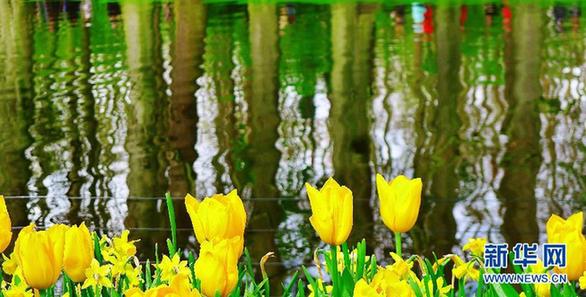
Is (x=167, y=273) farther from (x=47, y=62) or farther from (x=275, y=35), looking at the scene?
(x=275, y=35)

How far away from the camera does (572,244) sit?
5.47 ft

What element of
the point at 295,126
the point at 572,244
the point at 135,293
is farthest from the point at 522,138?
the point at 135,293

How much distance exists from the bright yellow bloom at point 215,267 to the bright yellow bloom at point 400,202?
0.33 meters

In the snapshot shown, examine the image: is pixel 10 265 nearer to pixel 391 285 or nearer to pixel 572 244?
pixel 391 285

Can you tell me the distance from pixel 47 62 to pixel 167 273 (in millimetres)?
12178

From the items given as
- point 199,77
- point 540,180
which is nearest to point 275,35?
point 199,77

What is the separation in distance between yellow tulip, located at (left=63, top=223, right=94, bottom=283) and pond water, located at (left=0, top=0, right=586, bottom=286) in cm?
290

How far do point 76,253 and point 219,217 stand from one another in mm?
213

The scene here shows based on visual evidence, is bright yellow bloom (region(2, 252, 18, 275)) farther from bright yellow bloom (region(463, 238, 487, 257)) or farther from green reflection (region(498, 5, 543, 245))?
green reflection (region(498, 5, 543, 245))

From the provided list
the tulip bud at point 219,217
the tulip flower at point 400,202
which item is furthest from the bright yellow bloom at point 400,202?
the tulip bud at point 219,217

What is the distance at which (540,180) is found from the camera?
6.59 metres

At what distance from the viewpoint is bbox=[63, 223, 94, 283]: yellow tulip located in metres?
1.72

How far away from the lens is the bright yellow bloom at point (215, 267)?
1563 mm

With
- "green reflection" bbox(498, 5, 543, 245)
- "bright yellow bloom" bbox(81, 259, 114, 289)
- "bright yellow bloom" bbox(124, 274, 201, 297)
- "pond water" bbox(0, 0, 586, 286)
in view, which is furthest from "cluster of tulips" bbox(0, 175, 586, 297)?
"green reflection" bbox(498, 5, 543, 245)
